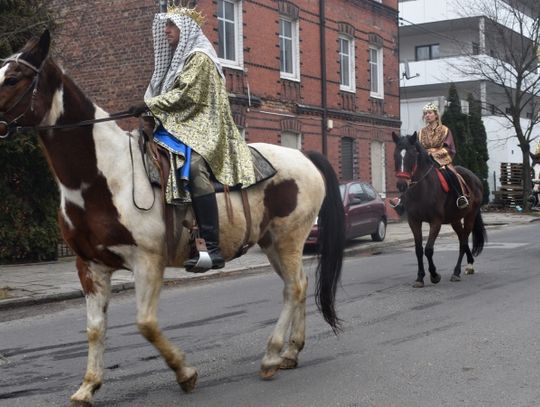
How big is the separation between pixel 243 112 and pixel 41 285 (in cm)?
1009

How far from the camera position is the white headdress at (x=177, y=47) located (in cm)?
541

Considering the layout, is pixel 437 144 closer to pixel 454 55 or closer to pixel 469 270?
pixel 469 270

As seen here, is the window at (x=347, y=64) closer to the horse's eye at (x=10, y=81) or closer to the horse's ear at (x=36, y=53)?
the horse's ear at (x=36, y=53)

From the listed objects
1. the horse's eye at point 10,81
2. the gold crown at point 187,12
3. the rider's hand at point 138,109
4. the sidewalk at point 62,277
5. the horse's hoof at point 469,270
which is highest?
the gold crown at point 187,12

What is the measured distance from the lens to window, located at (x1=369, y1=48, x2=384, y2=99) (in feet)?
92.9

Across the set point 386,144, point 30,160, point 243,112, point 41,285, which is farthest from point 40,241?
point 386,144

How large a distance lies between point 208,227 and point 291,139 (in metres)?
18.0

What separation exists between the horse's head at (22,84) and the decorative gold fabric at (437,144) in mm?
7736

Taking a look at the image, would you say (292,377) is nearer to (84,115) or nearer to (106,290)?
(106,290)

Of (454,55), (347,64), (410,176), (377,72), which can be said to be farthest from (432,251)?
(454,55)

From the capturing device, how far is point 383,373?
5531mm

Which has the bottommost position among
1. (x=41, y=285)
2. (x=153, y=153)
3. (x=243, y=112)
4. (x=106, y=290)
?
(x=41, y=285)

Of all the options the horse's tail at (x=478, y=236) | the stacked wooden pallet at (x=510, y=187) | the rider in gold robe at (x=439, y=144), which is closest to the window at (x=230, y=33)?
the rider in gold robe at (x=439, y=144)

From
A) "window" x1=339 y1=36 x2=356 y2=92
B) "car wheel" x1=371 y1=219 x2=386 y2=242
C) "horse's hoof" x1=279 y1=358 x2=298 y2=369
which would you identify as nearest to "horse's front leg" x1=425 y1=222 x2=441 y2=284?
"horse's hoof" x1=279 y1=358 x2=298 y2=369
